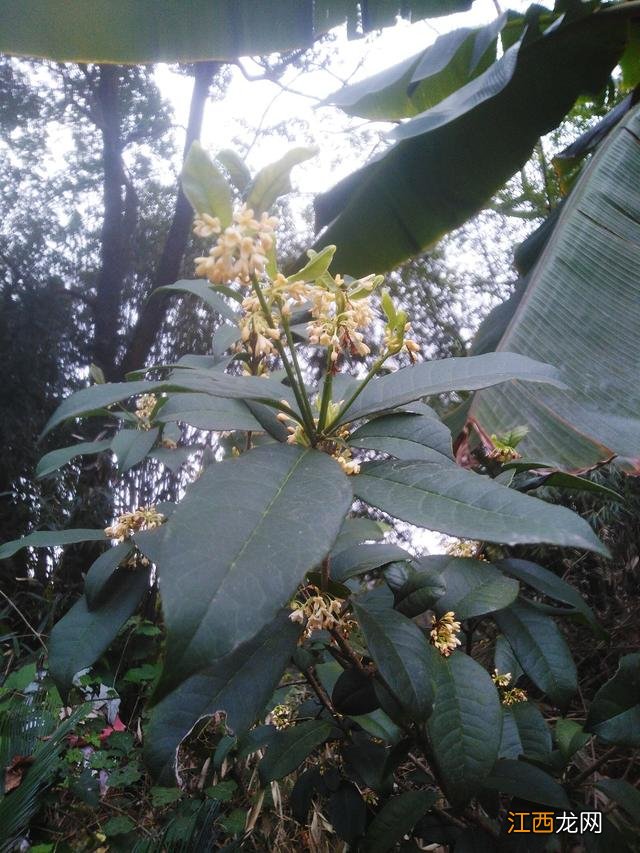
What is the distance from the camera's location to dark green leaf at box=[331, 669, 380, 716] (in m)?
0.60

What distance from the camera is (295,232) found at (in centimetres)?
310

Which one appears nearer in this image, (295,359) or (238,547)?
(238,547)

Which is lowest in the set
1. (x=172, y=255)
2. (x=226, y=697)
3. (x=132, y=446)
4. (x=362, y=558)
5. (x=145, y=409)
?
(x=226, y=697)

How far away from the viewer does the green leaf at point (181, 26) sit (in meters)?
1.29

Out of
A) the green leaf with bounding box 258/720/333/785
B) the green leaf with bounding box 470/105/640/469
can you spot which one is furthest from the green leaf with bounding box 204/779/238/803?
the green leaf with bounding box 470/105/640/469

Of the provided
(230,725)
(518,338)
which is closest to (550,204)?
(518,338)

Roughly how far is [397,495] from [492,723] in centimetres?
28

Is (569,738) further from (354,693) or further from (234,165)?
(234,165)

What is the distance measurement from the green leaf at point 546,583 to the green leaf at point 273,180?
0.54 m

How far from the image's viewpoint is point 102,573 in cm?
65

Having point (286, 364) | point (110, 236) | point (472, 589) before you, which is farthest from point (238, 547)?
point (110, 236)

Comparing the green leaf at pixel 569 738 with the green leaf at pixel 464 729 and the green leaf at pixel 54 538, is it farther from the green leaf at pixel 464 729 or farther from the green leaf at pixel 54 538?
the green leaf at pixel 54 538

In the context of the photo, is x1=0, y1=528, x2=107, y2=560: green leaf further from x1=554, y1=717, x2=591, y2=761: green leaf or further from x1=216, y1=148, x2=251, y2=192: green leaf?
x1=554, y1=717, x2=591, y2=761: green leaf

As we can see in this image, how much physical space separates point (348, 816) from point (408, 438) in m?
0.52
